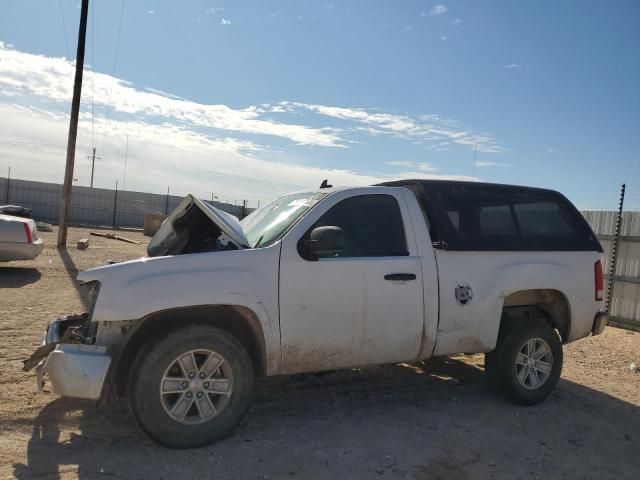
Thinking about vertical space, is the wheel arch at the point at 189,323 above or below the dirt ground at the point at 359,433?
above

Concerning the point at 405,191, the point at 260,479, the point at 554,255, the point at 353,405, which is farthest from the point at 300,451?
the point at 554,255

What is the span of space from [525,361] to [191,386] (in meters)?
3.19

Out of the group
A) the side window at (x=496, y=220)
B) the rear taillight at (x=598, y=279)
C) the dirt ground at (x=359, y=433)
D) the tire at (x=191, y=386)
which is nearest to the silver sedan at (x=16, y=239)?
the dirt ground at (x=359, y=433)

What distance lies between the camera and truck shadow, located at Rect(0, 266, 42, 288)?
927cm

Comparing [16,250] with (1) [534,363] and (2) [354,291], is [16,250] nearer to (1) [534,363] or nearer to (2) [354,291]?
(2) [354,291]

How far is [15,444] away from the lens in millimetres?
3645

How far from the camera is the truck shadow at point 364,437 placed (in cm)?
356

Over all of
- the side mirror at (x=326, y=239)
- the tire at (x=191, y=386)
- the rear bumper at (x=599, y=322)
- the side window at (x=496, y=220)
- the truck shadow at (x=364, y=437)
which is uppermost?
the side window at (x=496, y=220)

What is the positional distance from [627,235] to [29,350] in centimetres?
A: 987

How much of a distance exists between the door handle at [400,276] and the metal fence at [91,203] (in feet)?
A: 92.3

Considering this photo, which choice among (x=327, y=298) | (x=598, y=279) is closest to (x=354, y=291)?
(x=327, y=298)

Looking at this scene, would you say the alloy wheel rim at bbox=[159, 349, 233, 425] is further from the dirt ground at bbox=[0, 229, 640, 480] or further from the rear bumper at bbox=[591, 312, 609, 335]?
the rear bumper at bbox=[591, 312, 609, 335]

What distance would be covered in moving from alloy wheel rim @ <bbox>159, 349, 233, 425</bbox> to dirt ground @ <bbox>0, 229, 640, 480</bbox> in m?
0.27

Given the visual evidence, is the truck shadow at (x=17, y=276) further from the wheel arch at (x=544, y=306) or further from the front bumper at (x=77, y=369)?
the wheel arch at (x=544, y=306)
